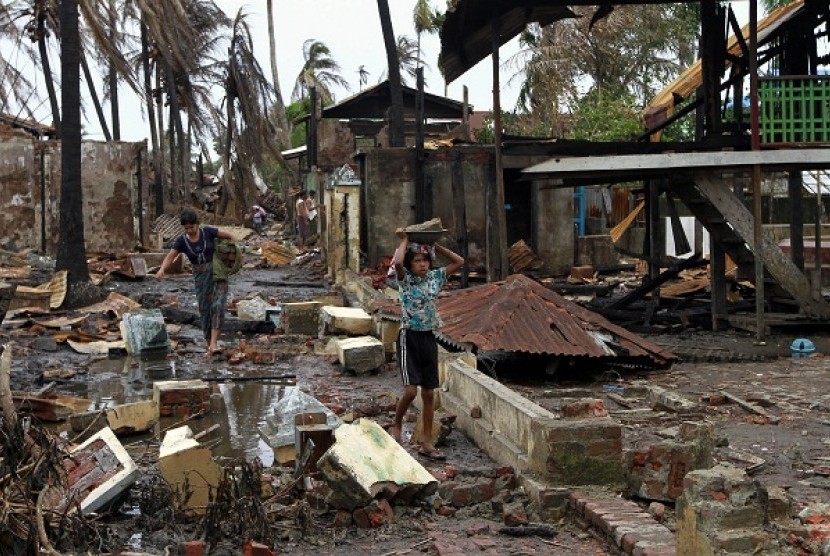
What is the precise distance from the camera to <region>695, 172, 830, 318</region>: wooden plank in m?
14.0

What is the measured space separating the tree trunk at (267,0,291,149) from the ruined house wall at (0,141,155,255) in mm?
14389

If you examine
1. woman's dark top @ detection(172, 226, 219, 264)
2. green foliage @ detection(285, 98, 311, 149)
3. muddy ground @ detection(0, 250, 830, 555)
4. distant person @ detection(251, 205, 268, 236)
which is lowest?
muddy ground @ detection(0, 250, 830, 555)

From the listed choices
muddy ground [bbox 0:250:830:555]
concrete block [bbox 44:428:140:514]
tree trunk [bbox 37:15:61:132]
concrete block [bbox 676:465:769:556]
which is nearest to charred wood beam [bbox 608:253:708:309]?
muddy ground [bbox 0:250:830:555]

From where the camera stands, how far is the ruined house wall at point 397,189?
2183 cm

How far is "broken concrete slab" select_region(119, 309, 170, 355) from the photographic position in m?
13.2

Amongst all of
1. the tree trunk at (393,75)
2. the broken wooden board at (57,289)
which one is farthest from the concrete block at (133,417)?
the tree trunk at (393,75)

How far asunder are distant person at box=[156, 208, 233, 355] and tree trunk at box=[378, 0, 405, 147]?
12.2 meters

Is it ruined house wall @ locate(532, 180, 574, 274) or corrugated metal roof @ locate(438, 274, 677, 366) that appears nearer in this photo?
corrugated metal roof @ locate(438, 274, 677, 366)

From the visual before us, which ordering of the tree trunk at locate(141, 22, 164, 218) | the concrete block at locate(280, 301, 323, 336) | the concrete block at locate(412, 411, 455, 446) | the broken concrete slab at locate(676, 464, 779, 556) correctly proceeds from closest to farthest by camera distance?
the broken concrete slab at locate(676, 464, 779, 556)
the concrete block at locate(412, 411, 455, 446)
the concrete block at locate(280, 301, 323, 336)
the tree trunk at locate(141, 22, 164, 218)

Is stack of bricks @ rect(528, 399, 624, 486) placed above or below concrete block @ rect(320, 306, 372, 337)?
below

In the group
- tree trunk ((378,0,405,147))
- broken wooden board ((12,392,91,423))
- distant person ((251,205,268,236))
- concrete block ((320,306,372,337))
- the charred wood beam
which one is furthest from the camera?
distant person ((251,205,268,236))

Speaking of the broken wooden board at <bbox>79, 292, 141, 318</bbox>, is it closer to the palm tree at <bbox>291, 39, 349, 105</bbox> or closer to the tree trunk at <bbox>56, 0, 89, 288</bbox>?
the tree trunk at <bbox>56, 0, 89, 288</bbox>

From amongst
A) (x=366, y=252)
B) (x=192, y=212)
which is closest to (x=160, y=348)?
(x=192, y=212)

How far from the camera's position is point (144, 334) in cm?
1327
